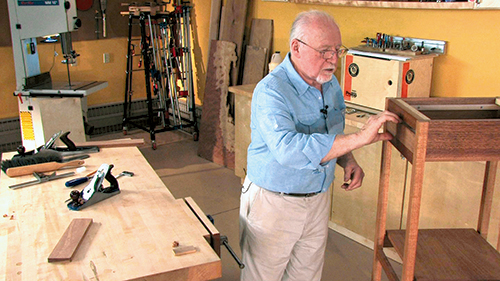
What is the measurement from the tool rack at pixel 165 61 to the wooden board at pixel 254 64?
110cm

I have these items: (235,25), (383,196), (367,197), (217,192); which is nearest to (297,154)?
(383,196)

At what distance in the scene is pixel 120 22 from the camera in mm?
6023

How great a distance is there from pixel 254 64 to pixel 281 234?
2788 millimetres

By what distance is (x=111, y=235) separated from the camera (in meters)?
1.87

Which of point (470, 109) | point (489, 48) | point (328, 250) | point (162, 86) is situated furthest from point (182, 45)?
point (470, 109)

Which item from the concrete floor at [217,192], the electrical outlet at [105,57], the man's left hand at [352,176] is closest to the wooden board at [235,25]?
the concrete floor at [217,192]

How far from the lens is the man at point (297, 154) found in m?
1.79

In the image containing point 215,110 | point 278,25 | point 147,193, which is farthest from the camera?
point 215,110

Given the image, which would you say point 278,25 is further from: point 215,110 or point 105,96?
point 105,96

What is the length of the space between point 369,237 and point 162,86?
3.37 meters

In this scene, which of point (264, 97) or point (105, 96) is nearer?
point (264, 97)

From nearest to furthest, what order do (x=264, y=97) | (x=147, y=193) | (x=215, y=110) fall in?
1. (x=264, y=97)
2. (x=147, y=193)
3. (x=215, y=110)

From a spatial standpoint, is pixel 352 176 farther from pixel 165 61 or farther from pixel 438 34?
pixel 165 61

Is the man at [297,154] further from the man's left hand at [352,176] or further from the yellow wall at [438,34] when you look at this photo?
the yellow wall at [438,34]
